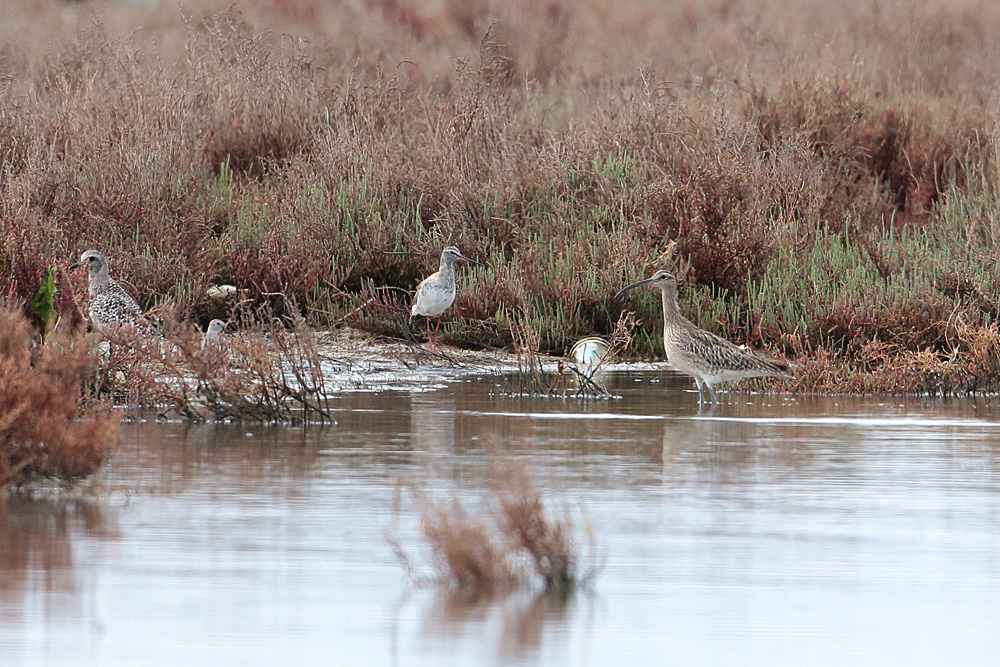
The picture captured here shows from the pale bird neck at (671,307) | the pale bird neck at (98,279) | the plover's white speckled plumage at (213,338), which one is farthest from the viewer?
the pale bird neck at (98,279)

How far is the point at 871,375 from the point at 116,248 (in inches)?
262

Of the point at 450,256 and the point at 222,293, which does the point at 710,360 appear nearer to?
the point at 450,256

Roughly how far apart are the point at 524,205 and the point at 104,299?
542cm

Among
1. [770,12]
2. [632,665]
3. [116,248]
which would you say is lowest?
[632,665]

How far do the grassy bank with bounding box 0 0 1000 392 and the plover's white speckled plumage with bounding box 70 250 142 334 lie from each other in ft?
1.19

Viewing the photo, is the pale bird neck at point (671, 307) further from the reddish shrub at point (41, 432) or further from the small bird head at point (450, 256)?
the reddish shrub at point (41, 432)

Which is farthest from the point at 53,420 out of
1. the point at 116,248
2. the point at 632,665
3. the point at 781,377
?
the point at 116,248

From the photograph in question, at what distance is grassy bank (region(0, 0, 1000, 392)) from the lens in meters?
16.2

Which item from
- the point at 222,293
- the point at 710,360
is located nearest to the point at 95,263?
the point at 222,293

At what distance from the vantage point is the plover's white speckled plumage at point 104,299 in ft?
45.9

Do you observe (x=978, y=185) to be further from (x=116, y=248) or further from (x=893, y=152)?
(x=116, y=248)

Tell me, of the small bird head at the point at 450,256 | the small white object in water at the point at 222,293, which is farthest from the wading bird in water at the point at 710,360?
the small white object in water at the point at 222,293

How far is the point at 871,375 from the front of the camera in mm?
14234

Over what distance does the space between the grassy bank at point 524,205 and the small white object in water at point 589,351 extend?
0.63m
